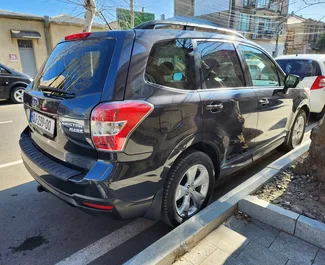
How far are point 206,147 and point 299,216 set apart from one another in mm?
998

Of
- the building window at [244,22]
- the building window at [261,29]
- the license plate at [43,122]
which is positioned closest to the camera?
the license plate at [43,122]

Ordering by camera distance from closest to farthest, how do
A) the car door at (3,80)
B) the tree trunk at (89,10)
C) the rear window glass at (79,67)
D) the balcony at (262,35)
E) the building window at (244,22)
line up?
the rear window glass at (79,67)
the tree trunk at (89,10)
the car door at (3,80)
the building window at (244,22)
the balcony at (262,35)

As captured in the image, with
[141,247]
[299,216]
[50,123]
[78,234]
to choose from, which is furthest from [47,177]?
[299,216]

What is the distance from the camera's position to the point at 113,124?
5.69 feet

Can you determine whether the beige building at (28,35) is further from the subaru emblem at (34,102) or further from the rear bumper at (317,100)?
the subaru emblem at (34,102)

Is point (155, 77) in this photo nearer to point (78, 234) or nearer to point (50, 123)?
point (50, 123)

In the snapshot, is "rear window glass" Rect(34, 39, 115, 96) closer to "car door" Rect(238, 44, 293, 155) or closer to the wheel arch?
the wheel arch

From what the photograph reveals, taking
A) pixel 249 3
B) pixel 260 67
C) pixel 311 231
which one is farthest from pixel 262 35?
pixel 311 231

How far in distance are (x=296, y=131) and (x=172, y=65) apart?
10.4 feet

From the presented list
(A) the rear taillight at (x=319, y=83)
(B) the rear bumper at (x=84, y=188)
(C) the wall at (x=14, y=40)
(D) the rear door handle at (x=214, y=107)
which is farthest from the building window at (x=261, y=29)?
(B) the rear bumper at (x=84, y=188)

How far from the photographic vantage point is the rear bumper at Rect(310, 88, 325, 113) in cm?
599

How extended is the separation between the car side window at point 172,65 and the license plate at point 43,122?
3.03 ft

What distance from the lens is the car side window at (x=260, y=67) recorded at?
3.14 metres

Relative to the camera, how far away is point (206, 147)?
2500mm
